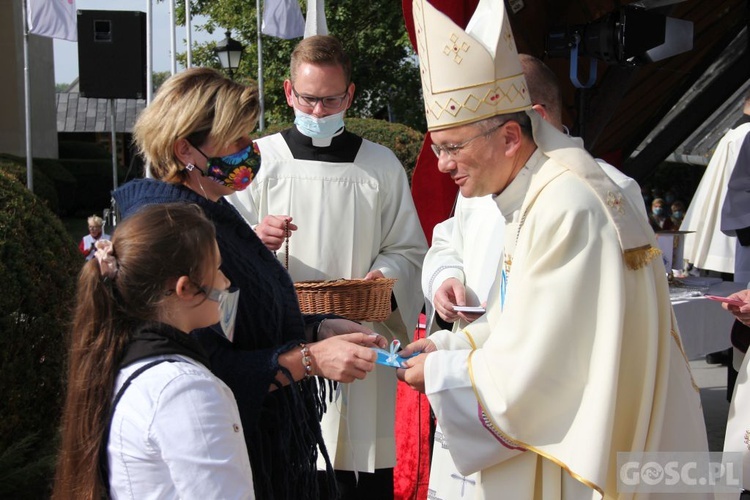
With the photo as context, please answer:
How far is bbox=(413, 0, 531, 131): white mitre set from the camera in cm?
245

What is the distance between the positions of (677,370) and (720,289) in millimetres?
2627

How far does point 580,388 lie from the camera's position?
2.15m

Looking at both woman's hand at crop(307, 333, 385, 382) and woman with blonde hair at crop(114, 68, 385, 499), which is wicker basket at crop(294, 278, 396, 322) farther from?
woman's hand at crop(307, 333, 385, 382)

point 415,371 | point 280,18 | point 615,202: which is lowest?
point 415,371

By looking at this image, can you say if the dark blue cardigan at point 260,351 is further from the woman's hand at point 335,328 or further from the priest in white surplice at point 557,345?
the priest in white surplice at point 557,345

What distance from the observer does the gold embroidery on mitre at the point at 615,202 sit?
220cm

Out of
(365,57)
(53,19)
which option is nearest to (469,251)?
(53,19)

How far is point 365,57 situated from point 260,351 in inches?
817

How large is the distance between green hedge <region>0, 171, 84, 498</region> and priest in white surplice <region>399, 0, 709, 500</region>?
1.72 meters

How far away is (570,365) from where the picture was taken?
2154 mm

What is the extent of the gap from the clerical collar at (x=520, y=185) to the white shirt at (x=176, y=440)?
3.29 feet

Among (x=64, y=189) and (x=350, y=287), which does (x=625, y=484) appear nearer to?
(x=350, y=287)

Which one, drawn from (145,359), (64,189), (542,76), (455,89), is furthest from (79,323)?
(64,189)

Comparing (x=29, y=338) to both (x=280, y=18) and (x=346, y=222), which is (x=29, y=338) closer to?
(x=346, y=222)
